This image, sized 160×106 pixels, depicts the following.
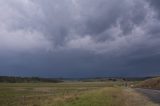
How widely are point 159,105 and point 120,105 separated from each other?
12.1 feet

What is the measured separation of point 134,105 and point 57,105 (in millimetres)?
8769

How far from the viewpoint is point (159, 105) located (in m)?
31.0

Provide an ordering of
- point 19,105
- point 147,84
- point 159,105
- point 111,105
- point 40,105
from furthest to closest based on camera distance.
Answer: point 147,84
point 19,105
point 40,105
point 111,105
point 159,105

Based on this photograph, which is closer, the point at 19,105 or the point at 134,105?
the point at 134,105

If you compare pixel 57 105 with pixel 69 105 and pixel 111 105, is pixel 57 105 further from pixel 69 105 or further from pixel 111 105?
pixel 111 105

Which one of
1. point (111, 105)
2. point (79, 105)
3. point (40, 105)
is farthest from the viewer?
point (40, 105)

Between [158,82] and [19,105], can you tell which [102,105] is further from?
[158,82]

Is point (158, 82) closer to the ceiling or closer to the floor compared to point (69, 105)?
closer to the ceiling

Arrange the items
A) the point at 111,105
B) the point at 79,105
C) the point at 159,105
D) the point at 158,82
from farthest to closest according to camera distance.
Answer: the point at 158,82, the point at 79,105, the point at 111,105, the point at 159,105

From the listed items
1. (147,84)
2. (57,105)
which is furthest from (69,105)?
(147,84)

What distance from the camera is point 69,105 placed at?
36.7 metres

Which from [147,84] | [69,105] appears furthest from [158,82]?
[69,105]

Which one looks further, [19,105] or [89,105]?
[19,105]

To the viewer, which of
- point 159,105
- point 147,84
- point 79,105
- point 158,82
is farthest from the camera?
point 147,84
